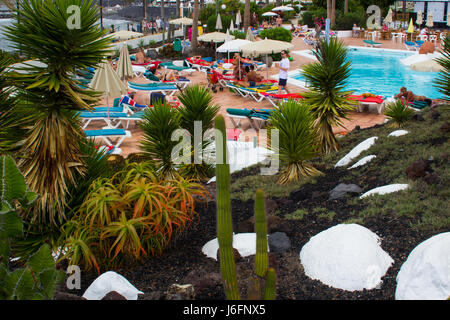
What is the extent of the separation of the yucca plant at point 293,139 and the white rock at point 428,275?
3448mm

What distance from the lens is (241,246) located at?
5.20 metres

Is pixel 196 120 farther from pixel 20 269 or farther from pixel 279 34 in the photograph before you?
pixel 279 34

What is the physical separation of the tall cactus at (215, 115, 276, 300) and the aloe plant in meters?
1.23

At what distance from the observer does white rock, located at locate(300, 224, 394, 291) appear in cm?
425

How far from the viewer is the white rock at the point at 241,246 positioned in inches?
202

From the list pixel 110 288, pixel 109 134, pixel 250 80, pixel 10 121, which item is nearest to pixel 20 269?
pixel 110 288

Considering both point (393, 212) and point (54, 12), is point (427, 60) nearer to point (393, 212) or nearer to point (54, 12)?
point (393, 212)

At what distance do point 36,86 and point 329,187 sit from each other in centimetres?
425

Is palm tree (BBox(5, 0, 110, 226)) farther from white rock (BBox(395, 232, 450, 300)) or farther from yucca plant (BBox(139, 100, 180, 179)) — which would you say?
white rock (BBox(395, 232, 450, 300))

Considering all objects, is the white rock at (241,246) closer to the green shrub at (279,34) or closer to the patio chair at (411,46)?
the green shrub at (279,34)

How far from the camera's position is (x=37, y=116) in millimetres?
5617

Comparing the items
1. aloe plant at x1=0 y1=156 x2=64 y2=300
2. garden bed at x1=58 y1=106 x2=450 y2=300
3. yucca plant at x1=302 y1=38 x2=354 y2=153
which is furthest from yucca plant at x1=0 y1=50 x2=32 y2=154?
yucca plant at x1=302 y1=38 x2=354 y2=153

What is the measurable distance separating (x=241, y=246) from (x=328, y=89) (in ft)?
15.9

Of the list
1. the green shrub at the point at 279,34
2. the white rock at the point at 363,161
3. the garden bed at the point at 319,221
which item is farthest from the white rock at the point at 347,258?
the green shrub at the point at 279,34
